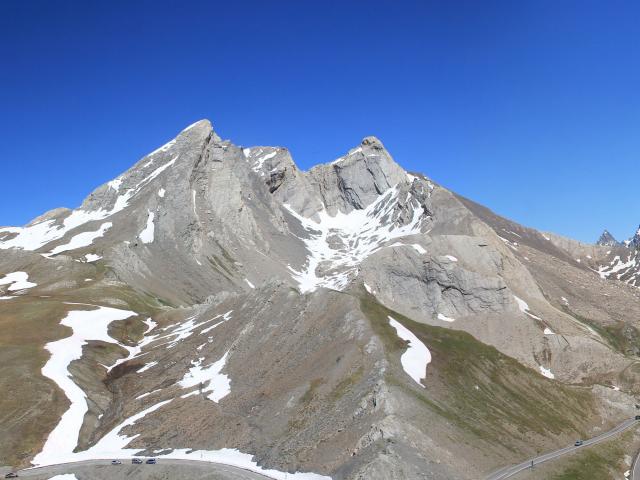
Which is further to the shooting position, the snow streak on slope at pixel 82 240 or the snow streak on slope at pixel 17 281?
the snow streak on slope at pixel 82 240

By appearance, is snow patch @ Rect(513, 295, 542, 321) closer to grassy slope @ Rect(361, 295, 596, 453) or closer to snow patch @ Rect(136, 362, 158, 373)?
grassy slope @ Rect(361, 295, 596, 453)

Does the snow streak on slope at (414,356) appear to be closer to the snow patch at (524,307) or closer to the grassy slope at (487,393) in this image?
the grassy slope at (487,393)

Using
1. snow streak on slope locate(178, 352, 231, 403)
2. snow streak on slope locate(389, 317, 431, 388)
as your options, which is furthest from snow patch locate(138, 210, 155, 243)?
snow streak on slope locate(389, 317, 431, 388)

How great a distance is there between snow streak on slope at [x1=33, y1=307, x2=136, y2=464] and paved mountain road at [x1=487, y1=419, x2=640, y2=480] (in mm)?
48747

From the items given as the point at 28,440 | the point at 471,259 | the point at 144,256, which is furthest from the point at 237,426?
the point at 144,256

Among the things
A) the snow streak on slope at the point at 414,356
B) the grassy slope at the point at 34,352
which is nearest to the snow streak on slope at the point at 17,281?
the grassy slope at the point at 34,352

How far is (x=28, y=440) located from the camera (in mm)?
65000

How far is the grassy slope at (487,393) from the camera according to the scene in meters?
59.7

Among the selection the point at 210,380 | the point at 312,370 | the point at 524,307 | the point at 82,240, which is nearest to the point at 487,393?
the point at 312,370

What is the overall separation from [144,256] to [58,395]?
91.4 m

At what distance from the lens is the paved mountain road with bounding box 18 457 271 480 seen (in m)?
51.4

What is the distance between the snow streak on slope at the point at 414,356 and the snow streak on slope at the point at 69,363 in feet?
137

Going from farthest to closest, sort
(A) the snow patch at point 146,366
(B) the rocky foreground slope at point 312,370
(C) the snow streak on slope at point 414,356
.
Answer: (A) the snow patch at point 146,366 < (C) the snow streak on slope at point 414,356 < (B) the rocky foreground slope at point 312,370

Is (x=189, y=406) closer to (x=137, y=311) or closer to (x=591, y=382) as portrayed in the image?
(x=137, y=311)
